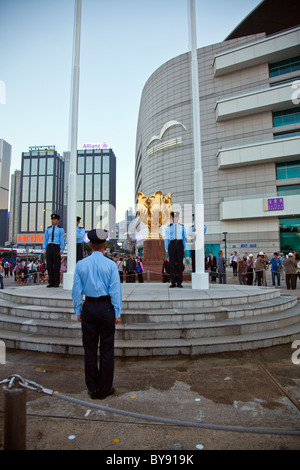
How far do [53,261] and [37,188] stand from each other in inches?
4428

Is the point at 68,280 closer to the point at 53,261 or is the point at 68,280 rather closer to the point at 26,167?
the point at 53,261

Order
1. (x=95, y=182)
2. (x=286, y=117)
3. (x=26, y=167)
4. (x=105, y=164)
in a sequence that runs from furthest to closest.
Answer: (x=105, y=164) < (x=95, y=182) < (x=26, y=167) < (x=286, y=117)

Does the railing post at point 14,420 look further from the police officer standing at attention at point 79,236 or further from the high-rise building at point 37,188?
the high-rise building at point 37,188

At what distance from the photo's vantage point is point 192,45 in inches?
296

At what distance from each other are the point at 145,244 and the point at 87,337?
11243 mm

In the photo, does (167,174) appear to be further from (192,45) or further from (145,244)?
(192,45)

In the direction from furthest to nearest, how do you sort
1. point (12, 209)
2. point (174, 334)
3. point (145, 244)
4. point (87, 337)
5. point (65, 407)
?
point (12, 209)
point (145, 244)
point (174, 334)
point (87, 337)
point (65, 407)

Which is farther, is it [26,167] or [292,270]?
[26,167]

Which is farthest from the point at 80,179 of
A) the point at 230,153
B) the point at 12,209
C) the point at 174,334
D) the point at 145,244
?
the point at 174,334

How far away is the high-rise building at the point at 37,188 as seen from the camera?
354 ft

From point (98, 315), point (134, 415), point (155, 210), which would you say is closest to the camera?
point (134, 415)

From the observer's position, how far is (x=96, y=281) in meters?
2.91

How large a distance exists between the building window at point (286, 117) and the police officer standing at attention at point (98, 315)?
37983 millimetres

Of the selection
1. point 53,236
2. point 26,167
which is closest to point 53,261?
point 53,236
